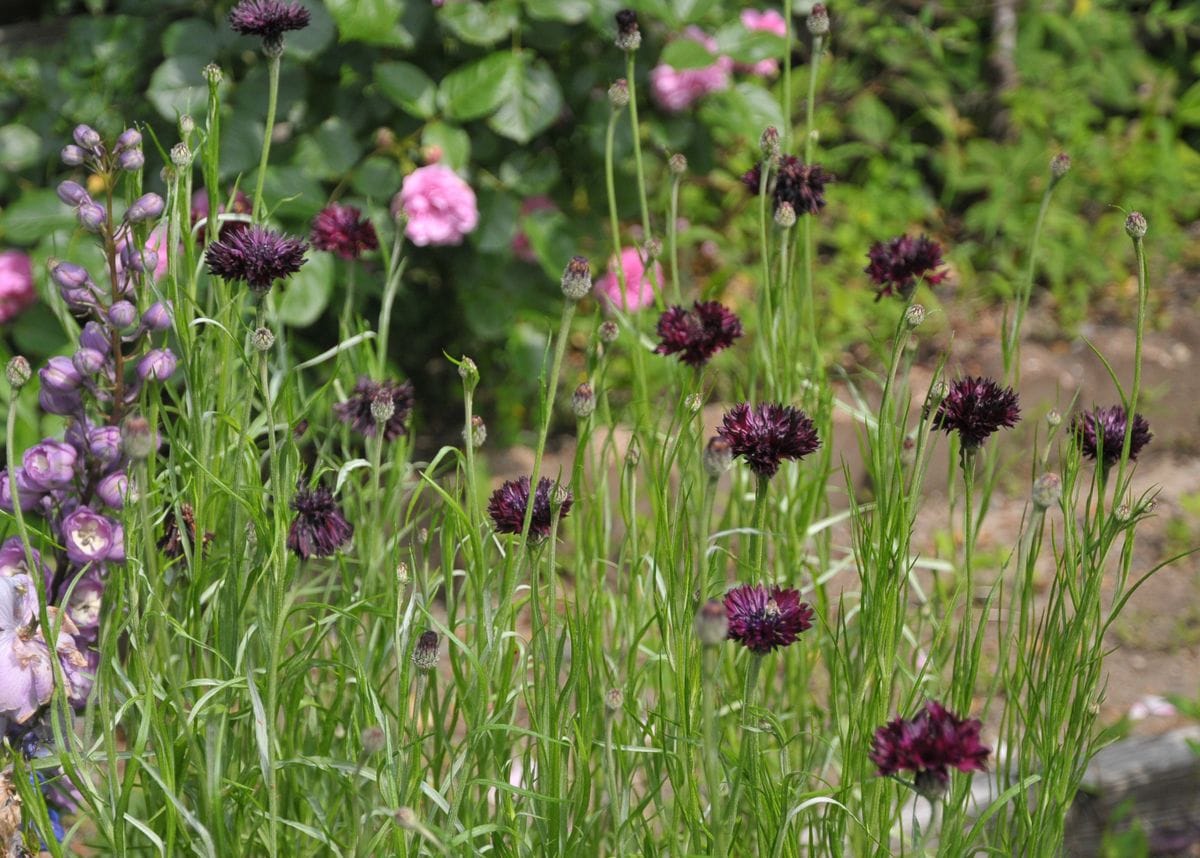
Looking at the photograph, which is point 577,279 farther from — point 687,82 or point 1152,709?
point 687,82

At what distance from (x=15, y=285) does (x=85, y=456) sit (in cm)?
133

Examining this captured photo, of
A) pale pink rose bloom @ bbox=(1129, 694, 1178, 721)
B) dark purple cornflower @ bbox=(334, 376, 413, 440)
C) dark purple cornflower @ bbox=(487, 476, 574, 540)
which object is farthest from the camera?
pale pink rose bloom @ bbox=(1129, 694, 1178, 721)

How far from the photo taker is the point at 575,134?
2.60m

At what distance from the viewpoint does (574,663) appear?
1.01 metres

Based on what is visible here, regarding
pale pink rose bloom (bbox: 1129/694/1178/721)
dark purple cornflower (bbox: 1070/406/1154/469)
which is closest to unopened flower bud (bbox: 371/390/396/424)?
dark purple cornflower (bbox: 1070/406/1154/469)

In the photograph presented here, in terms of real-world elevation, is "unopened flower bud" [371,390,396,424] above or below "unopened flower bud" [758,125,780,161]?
below

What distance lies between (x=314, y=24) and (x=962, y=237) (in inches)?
77.9

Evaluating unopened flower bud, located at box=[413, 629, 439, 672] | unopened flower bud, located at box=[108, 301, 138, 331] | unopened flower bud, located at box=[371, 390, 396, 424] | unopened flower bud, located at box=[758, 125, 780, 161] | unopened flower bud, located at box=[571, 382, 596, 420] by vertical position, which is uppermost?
unopened flower bud, located at box=[758, 125, 780, 161]

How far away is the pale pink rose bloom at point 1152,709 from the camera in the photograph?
6.82 ft

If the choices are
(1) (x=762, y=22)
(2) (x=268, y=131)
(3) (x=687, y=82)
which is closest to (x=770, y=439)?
(2) (x=268, y=131)

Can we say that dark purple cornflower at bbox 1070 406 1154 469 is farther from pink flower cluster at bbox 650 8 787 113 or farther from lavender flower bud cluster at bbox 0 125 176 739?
pink flower cluster at bbox 650 8 787 113

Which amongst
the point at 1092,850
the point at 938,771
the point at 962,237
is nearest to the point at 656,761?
the point at 938,771

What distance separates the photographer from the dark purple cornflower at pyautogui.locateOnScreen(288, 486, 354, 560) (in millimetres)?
1067

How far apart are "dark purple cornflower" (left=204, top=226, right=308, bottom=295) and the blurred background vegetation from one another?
A: 649mm
